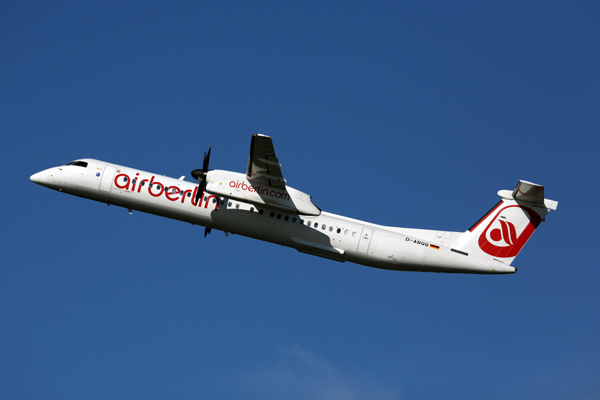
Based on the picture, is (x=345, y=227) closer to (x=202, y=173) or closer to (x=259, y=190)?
(x=259, y=190)

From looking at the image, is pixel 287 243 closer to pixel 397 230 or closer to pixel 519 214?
pixel 397 230

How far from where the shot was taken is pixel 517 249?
27.6m

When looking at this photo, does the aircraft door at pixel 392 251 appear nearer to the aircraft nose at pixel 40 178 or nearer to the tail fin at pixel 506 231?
the tail fin at pixel 506 231

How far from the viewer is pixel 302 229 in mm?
27453

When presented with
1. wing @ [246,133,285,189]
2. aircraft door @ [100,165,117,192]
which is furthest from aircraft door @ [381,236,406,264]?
aircraft door @ [100,165,117,192]

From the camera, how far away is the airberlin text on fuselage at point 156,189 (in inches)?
1097

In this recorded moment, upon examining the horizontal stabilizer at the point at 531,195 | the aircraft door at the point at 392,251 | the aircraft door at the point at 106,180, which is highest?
the horizontal stabilizer at the point at 531,195

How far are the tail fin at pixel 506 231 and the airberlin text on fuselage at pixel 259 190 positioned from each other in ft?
30.7

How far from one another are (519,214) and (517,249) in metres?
1.83

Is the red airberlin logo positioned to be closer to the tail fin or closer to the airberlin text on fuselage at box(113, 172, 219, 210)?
the tail fin

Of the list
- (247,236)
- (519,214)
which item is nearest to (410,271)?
(519,214)

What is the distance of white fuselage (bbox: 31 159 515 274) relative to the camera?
89.9 feet

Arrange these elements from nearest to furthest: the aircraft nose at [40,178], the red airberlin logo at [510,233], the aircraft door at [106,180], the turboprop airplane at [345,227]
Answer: the turboprop airplane at [345,227] < the red airberlin logo at [510,233] < the aircraft door at [106,180] < the aircraft nose at [40,178]

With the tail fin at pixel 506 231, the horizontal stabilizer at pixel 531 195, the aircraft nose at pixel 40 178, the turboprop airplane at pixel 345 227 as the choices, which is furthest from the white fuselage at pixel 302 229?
the horizontal stabilizer at pixel 531 195
